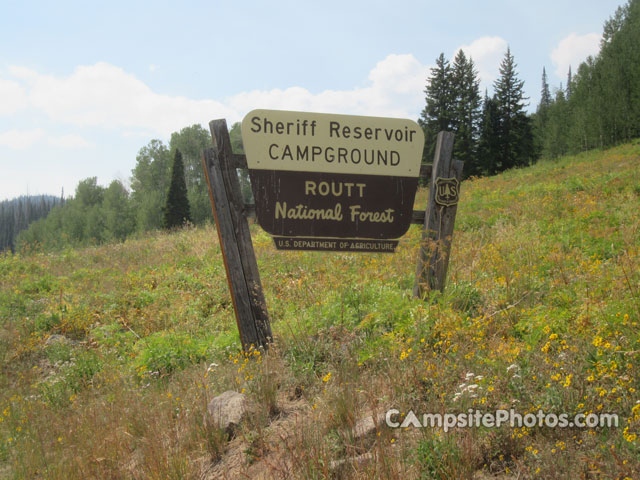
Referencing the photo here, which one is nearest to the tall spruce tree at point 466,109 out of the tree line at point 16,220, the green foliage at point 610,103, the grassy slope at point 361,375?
the green foliage at point 610,103

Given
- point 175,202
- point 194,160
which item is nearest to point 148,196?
point 194,160

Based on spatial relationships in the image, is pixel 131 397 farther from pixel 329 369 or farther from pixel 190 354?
pixel 329 369

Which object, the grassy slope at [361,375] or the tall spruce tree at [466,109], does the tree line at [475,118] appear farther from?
the grassy slope at [361,375]

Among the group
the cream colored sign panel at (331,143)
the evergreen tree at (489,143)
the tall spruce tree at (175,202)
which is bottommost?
the cream colored sign panel at (331,143)

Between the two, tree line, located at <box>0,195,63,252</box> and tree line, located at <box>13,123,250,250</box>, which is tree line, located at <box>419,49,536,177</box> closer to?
tree line, located at <box>13,123,250,250</box>

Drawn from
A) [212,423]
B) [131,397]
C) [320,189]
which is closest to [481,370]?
[212,423]

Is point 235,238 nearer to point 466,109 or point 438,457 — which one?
point 438,457

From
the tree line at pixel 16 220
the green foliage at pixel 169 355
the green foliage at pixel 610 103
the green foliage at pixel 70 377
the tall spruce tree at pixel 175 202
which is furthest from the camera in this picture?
the tree line at pixel 16 220

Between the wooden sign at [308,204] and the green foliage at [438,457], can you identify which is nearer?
the green foliage at [438,457]

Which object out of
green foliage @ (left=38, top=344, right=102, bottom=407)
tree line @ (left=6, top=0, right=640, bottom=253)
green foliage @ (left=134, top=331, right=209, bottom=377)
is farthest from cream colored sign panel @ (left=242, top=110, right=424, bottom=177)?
tree line @ (left=6, top=0, right=640, bottom=253)

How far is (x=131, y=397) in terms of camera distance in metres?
3.91

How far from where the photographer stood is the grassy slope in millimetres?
2451

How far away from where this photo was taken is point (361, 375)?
3504 millimetres

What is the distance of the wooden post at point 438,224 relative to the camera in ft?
15.7
